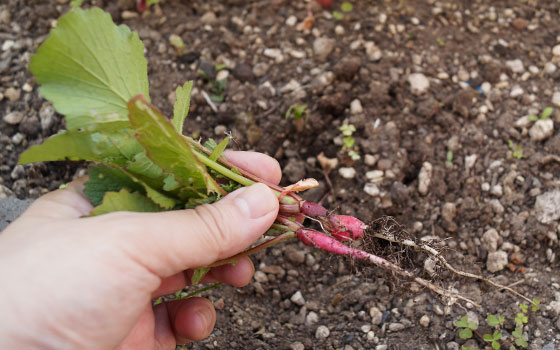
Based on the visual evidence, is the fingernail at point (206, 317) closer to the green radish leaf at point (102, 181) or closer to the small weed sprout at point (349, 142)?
the green radish leaf at point (102, 181)

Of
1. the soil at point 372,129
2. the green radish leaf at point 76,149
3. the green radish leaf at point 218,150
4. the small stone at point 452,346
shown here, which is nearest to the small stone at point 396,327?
the soil at point 372,129

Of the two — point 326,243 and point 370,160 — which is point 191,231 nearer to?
point 326,243

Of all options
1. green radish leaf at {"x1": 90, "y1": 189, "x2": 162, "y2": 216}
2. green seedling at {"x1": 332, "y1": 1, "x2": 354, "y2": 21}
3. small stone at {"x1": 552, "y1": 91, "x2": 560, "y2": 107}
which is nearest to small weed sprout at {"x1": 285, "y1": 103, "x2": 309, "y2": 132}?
green seedling at {"x1": 332, "y1": 1, "x2": 354, "y2": 21}

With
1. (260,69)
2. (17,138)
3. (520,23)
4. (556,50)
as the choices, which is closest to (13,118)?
(17,138)

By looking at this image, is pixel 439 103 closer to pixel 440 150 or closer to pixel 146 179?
pixel 440 150

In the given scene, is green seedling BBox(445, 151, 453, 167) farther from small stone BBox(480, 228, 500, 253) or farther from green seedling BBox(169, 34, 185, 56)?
green seedling BBox(169, 34, 185, 56)
